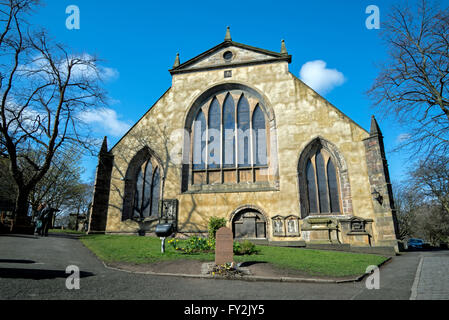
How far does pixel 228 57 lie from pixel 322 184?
1208 cm

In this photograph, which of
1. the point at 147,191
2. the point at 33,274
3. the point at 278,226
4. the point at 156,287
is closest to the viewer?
the point at 156,287

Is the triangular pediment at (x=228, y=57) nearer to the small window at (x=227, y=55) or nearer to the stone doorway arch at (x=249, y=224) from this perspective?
the small window at (x=227, y=55)

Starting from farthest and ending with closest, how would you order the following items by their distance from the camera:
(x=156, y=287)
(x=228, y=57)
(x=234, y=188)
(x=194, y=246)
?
(x=228, y=57) → (x=234, y=188) → (x=194, y=246) → (x=156, y=287)

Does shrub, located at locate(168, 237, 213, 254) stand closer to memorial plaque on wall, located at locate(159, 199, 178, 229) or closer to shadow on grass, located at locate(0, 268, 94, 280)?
shadow on grass, located at locate(0, 268, 94, 280)

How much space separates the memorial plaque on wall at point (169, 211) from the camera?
60.7 ft

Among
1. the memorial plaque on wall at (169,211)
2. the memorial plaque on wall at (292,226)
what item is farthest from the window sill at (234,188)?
the memorial plaque on wall at (292,226)

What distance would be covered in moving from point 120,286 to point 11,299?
6.66ft

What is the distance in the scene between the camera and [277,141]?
1853cm

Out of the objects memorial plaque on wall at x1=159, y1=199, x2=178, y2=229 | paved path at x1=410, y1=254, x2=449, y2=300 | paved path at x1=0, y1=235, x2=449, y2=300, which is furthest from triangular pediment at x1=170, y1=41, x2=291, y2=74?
paved path at x1=0, y1=235, x2=449, y2=300

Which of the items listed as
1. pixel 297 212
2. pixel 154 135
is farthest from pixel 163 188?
pixel 297 212

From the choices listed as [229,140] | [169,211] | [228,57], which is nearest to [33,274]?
[169,211]

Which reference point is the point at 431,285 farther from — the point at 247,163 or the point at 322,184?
the point at 247,163

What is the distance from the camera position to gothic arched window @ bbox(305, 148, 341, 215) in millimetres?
17016

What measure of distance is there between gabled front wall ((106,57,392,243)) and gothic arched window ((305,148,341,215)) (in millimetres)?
954
